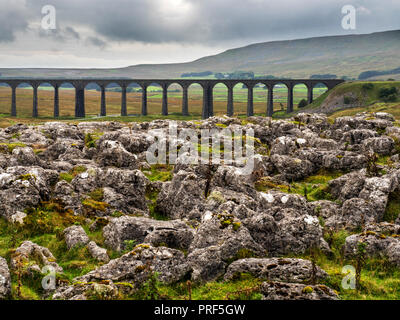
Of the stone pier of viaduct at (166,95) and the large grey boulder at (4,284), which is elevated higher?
the stone pier of viaduct at (166,95)

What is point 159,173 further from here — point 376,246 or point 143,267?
point 376,246

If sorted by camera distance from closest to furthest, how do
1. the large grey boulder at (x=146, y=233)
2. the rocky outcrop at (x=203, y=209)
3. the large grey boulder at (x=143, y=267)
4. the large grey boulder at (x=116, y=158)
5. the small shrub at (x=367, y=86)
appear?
the large grey boulder at (x=143, y=267) → the rocky outcrop at (x=203, y=209) → the large grey boulder at (x=146, y=233) → the large grey boulder at (x=116, y=158) → the small shrub at (x=367, y=86)

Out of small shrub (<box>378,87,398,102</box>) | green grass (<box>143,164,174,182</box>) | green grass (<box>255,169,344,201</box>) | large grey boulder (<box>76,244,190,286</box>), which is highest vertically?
small shrub (<box>378,87,398,102</box>)

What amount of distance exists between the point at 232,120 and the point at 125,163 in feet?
114

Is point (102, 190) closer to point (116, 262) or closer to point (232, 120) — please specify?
point (116, 262)

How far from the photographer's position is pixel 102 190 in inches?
1199

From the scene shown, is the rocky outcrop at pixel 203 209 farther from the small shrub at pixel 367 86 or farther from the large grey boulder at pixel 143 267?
the small shrub at pixel 367 86

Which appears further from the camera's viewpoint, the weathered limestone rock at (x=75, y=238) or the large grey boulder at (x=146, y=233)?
the weathered limestone rock at (x=75, y=238)

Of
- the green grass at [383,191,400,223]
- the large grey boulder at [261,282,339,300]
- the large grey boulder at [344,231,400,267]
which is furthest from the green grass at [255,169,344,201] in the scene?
the large grey boulder at [261,282,339,300]

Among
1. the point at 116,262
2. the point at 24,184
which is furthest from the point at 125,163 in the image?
the point at 116,262

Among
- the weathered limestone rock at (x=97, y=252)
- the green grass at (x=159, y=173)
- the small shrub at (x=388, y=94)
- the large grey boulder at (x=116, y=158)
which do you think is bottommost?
the weathered limestone rock at (x=97, y=252)

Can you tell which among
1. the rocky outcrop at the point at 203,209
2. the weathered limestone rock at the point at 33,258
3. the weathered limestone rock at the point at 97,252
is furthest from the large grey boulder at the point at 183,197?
the weathered limestone rock at the point at 33,258

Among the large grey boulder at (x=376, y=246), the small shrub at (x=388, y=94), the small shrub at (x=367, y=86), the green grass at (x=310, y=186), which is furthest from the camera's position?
the small shrub at (x=367, y=86)

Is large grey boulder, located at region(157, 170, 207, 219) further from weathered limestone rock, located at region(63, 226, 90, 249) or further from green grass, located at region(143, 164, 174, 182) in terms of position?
weathered limestone rock, located at region(63, 226, 90, 249)
